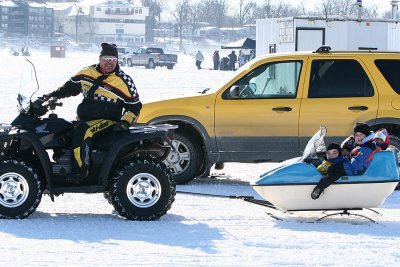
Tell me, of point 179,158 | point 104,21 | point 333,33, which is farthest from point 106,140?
point 104,21

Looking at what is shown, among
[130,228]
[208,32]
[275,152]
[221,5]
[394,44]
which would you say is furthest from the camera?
[221,5]

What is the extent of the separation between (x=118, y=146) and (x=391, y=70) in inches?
174

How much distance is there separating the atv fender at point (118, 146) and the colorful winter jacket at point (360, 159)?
1.73 m

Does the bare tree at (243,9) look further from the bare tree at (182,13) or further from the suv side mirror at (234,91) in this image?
the suv side mirror at (234,91)

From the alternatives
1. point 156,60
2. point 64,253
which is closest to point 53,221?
point 64,253

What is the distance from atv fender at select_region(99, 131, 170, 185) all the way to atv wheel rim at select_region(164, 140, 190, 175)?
289cm

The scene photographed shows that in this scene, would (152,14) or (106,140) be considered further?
(152,14)

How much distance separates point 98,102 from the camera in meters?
9.52

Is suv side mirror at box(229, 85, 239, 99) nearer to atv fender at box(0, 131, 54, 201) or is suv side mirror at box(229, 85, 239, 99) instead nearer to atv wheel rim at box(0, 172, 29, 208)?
atv fender at box(0, 131, 54, 201)

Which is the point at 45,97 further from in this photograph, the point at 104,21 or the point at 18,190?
the point at 104,21

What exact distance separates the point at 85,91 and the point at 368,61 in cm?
420

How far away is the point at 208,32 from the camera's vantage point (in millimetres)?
158750

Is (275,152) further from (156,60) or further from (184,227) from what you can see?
(156,60)

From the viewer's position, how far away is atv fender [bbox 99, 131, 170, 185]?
929 centimetres
